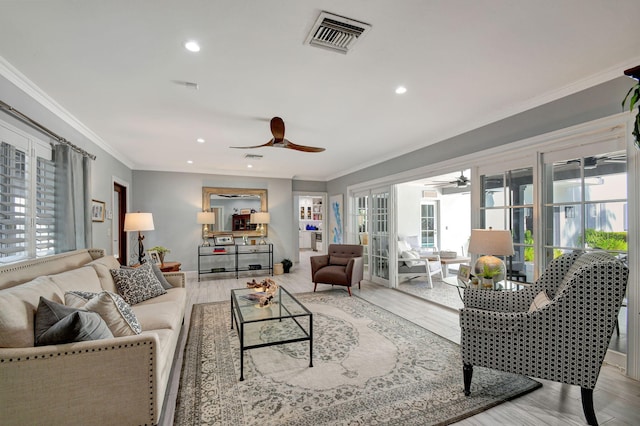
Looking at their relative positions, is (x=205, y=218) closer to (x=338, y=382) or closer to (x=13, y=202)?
(x=13, y=202)

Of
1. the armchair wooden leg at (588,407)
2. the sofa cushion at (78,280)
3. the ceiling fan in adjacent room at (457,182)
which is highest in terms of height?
the ceiling fan in adjacent room at (457,182)

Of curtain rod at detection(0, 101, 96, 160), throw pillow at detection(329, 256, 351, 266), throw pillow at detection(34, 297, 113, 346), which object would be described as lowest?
throw pillow at detection(329, 256, 351, 266)

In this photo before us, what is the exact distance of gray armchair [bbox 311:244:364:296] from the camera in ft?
16.3

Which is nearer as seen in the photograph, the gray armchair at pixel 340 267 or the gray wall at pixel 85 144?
the gray wall at pixel 85 144

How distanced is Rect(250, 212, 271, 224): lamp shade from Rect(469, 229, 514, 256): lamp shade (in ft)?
16.7

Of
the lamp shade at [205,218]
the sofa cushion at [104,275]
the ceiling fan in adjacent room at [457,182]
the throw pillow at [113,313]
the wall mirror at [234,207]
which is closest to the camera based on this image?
the throw pillow at [113,313]

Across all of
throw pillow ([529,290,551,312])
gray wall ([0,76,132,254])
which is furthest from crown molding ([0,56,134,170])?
throw pillow ([529,290,551,312])

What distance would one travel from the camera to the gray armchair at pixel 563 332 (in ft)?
5.86

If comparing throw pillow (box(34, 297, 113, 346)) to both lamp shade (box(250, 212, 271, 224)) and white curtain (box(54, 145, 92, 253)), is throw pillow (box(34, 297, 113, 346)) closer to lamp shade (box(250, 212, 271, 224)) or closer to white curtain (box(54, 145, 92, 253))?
white curtain (box(54, 145, 92, 253))

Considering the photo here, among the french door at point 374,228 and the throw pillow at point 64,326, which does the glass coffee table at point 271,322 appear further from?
the french door at point 374,228

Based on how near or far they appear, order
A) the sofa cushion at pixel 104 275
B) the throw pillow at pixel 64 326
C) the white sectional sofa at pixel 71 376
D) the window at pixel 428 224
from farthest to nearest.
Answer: the window at pixel 428 224
the sofa cushion at pixel 104 275
the throw pillow at pixel 64 326
the white sectional sofa at pixel 71 376

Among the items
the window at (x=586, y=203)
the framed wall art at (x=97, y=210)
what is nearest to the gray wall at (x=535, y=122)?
the window at (x=586, y=203)

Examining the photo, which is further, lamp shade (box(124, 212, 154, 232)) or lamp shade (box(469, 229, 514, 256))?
lamp shade (box(124, 212, 154, 232))

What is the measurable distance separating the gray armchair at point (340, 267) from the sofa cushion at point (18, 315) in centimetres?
381
